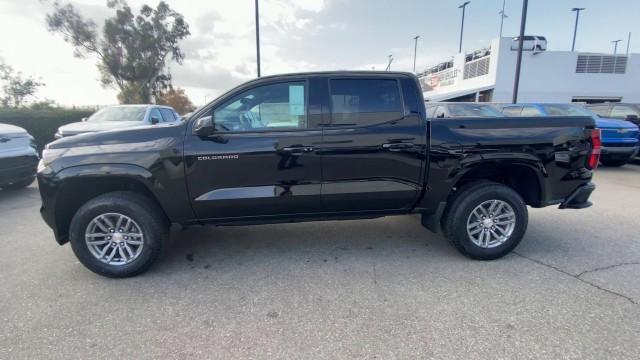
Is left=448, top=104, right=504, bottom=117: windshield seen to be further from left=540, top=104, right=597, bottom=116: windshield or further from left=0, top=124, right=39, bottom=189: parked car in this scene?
left=0, top=124, right=39, bottom=189: parked car

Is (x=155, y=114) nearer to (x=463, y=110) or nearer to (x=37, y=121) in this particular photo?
(x=37, y=121)

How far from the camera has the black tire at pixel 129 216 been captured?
317cm

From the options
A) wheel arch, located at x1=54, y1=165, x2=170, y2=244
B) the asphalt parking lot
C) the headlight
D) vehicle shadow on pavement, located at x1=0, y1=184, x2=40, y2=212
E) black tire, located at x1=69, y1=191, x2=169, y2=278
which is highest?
the headlight

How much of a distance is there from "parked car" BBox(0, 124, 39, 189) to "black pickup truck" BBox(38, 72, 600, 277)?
381cm

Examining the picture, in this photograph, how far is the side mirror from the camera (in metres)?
3.07

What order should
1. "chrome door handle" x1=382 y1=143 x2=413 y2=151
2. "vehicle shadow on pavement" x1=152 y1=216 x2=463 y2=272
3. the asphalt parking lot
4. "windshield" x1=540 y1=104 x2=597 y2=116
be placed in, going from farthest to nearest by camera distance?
"windshield" x1=540 y1=104 x2=597 y2=116, "vehicle shadow on pavement" x1=152 y1=216 x2=463 y2=272, "chrome door handle" x1=382 y1=143 x2=413 y2=151, the asphalt parking lot

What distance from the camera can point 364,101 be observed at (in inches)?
133

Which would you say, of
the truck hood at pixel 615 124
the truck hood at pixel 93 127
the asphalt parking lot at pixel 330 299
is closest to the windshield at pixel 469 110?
the truck hood at pixel 615 124

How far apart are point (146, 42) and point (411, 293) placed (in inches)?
1300

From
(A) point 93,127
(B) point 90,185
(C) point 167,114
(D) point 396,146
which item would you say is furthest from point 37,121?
(D) point 396,146

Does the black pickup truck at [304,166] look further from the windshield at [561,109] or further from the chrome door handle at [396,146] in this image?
the windshield at [561,109]

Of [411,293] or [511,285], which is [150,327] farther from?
[511,285]

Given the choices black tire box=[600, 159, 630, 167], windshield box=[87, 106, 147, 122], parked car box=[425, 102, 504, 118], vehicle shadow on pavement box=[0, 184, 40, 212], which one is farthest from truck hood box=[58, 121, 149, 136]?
black tire box=[600, 159, 630, 167]

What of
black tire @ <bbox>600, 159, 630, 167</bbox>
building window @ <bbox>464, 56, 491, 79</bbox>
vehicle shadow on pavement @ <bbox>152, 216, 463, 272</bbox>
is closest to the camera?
vehicle shadow on pavement @ <bbox>152, 216, 463, 272</bbox>
